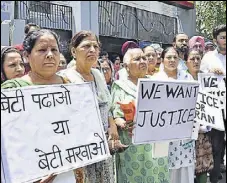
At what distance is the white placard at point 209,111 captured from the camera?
3.27 metres

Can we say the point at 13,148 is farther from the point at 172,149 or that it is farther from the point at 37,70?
the point at 172,149

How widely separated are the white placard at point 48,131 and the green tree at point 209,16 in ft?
21.0

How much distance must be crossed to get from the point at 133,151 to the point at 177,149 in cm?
55

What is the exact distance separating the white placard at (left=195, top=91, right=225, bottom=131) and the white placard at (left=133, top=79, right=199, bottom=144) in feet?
0.50

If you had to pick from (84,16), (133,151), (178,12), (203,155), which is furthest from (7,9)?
(178,12)

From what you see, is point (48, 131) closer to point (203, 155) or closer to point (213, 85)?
point (213, 85)

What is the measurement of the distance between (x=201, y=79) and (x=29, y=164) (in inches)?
70.4

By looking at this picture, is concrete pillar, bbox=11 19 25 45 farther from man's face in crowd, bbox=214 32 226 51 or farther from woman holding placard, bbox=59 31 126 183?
man's face in crowd, bbox=214 32 226 51

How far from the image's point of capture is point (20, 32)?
4.65m

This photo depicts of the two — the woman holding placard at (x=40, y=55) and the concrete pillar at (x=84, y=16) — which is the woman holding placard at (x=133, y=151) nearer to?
the woman holding placard at (x=40, y=55)

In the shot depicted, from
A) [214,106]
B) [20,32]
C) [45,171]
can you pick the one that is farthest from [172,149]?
[20,32]

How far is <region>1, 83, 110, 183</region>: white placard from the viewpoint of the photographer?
2018 millimetres

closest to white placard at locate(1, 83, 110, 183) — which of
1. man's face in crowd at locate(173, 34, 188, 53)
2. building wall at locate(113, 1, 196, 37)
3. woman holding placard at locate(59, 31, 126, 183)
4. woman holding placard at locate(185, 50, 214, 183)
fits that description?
woman holding placard at locate(59, 31, 126, 183)

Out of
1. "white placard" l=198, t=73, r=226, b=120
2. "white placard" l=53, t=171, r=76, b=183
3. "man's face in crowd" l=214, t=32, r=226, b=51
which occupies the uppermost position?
"man's face in crowd" l=214, t=32, r=226, b=51
